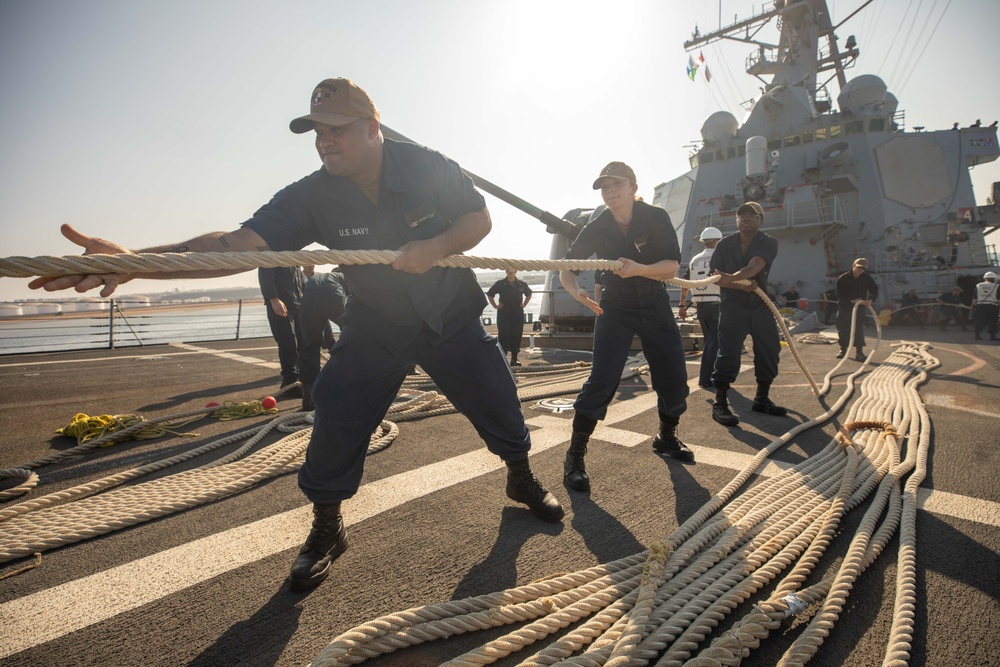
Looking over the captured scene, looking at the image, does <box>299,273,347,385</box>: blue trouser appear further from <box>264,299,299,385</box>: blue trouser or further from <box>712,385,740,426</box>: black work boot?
<box>712,385,740,426</box>: black work boot

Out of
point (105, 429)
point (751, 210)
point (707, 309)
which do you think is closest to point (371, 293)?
point (105, 429)

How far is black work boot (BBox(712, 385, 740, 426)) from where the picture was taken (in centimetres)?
395

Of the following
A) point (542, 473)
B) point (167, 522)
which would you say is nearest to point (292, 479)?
point (167, 522)

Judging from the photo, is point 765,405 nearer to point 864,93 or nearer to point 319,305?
point 319,305

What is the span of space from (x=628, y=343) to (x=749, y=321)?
6.53 ft

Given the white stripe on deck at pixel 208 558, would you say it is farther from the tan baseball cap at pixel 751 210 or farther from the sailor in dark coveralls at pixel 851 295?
the sailor in dark coveralls at pixel 851 295

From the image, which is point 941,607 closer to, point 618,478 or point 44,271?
point 618,478

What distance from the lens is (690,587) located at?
5.47ft

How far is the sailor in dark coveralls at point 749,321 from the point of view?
4.16 meters

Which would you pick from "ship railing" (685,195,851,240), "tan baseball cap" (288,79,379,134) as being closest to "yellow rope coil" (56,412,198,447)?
"tan baseball cap" (288,79,379,134)

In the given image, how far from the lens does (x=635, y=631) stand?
1421 mm

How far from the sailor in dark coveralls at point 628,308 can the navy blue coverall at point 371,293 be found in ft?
3.74

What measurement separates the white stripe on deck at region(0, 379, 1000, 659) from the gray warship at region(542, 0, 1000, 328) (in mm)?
17659

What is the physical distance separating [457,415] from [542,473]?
1.45 m
